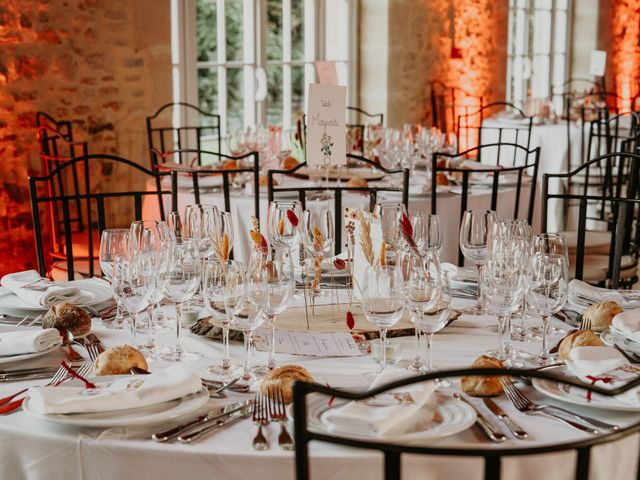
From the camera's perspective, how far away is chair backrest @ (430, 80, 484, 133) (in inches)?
331

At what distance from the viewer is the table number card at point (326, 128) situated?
8.09 feet

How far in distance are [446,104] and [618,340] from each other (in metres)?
6.85

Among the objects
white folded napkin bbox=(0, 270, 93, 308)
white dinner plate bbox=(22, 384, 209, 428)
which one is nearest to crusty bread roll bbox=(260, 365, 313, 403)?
white dinner plate bbox=(22, 384, 209, 428)

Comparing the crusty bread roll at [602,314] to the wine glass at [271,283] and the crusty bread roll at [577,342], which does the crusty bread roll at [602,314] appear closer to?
the crusty bread roll at [577,342]

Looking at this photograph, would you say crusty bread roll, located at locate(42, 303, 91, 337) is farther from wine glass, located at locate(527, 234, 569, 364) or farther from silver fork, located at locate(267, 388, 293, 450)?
wine glass, located at locate(527, 234, 569, 364)

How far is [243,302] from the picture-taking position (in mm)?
1727

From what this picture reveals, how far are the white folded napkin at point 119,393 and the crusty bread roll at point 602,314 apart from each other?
914 millimetres

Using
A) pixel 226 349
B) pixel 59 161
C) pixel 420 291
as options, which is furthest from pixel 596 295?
pixel 59 161

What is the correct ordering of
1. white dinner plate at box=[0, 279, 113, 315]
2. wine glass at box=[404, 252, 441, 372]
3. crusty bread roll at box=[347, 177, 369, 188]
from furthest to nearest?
crusty bread roll at box=[347, 177, 369, 188]
white dinner plate at box=[0, 279, 113, 315]
wine glass at box=[404, 252, 441, 372]

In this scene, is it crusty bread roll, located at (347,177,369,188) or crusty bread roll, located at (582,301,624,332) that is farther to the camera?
crusty bread roll, located at (347,177,369,188)

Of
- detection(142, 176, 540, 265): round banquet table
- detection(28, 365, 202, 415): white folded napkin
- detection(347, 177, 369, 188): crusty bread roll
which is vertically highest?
detection(347, 177, 369, 188): crusty bread roll

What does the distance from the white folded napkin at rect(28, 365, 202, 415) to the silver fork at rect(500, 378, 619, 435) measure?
546 mm

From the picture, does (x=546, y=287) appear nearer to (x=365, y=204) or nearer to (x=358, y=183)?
(x=365, y=204)

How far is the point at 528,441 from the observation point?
4.81 feet
